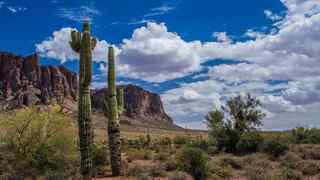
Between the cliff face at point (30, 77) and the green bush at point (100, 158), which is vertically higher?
the cliff face at point (30, 77)

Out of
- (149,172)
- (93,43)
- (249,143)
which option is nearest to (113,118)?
(149,172)

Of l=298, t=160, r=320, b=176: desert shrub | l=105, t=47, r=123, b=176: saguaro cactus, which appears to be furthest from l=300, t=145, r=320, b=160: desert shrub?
l=105, t=47, r=123, b=176: saguaro cactus

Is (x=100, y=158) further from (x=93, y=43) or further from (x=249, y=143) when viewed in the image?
(x=249, y=143)

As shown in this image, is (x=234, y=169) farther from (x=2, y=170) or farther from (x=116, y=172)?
(x=2, y=170)

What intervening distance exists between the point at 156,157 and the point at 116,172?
1129cm

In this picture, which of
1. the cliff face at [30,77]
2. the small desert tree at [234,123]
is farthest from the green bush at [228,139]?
the cliff face at [30,77]

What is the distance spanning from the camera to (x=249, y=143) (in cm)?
3906

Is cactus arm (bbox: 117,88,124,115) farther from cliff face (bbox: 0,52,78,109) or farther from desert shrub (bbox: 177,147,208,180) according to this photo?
cliff face (bbox: 0,52,78,109)

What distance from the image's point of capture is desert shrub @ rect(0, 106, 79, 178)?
72.7 ft

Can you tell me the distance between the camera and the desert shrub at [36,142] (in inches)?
872

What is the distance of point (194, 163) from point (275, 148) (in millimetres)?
13188

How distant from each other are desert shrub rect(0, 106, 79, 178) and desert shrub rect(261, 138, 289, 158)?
1581cm

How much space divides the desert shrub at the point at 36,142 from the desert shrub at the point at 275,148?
51.9ft

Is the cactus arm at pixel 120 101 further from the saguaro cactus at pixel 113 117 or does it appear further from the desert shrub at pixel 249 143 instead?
the desert shrub at pixel 249 143
